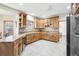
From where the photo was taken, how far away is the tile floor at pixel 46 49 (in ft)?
6.62

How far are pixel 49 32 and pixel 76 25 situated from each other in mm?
500

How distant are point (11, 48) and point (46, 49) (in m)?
0.65

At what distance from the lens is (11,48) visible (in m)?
2.06

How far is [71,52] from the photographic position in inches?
79.2

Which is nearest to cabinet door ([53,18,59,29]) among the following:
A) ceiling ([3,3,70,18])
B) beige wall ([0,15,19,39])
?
ceiling ([3,3,70,18])

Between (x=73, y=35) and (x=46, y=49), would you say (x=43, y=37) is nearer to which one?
(x=46, y=49)

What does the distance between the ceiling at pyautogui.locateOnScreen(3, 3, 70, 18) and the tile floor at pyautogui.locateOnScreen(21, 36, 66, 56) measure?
0.49m

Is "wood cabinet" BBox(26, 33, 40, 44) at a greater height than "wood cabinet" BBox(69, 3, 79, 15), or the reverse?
"wood cabinet" BBox(69, 3, 79, 15)

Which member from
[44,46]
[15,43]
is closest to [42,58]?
[44,46]

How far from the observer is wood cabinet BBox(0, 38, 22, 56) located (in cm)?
197

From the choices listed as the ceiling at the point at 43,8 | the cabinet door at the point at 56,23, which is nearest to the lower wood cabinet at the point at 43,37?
the cabinet door at the point at 56,23

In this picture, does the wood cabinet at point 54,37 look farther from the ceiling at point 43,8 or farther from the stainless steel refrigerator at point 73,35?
the ceiling at point 43,8

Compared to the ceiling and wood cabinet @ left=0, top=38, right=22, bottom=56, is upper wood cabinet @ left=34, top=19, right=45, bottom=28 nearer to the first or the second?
the ceiling

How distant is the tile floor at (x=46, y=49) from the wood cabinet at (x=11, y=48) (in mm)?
126
